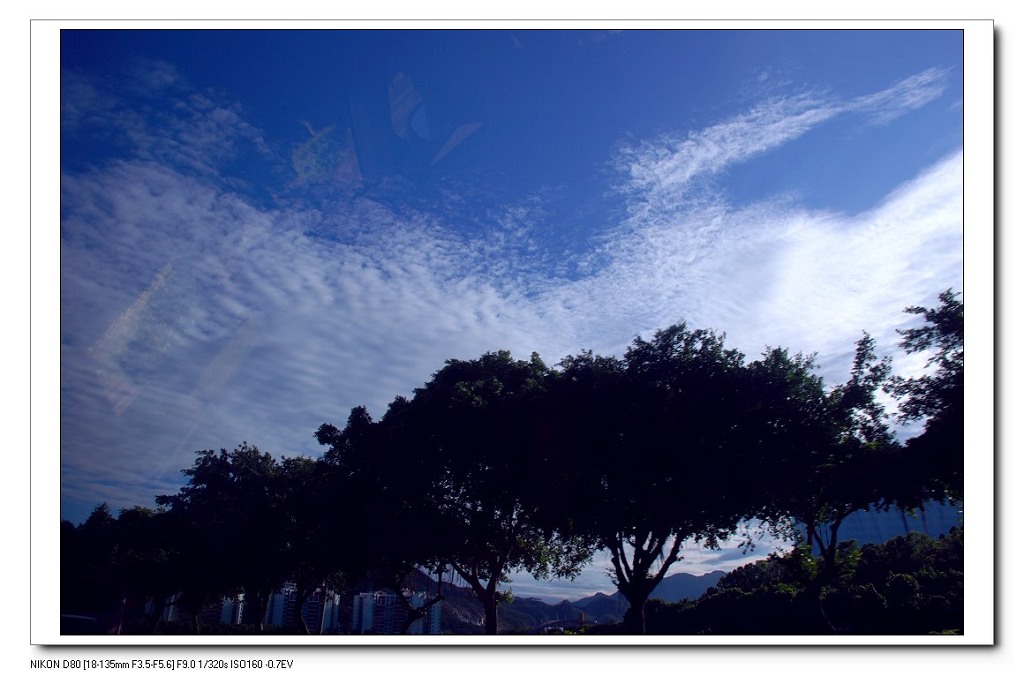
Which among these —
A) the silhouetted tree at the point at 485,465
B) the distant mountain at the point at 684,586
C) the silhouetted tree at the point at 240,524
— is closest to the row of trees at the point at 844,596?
the distant mountain at the point at 684,586

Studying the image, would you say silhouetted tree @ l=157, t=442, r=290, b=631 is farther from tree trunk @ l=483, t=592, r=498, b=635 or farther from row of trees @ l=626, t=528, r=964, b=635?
row of trees @ l=626, t=528, r=964, b=635

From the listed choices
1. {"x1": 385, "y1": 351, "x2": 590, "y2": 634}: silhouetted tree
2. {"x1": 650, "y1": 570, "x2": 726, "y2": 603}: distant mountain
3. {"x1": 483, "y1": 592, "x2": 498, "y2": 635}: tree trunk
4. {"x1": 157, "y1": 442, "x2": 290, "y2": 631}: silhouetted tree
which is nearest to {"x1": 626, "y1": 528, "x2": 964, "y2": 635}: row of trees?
{"x1": 650, "y1": 570, "x2": 726, "y2": 603}: distant mountain

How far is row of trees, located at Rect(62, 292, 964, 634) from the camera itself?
585 inches

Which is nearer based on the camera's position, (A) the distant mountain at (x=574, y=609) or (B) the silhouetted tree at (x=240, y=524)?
(A) the distant mountain at (x=574, y=609)

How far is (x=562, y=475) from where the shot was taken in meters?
17.1

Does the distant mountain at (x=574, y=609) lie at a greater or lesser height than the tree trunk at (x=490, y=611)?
greater

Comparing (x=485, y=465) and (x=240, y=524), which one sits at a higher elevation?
(x=485, y=465)

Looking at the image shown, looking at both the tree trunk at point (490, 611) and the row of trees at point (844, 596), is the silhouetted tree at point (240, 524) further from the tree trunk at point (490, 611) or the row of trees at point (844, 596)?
the row of trees at point (844, 596)

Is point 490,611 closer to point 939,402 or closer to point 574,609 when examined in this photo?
point 574,609

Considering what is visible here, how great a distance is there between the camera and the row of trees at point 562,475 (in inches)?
585

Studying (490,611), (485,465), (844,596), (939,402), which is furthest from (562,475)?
(939,402)
